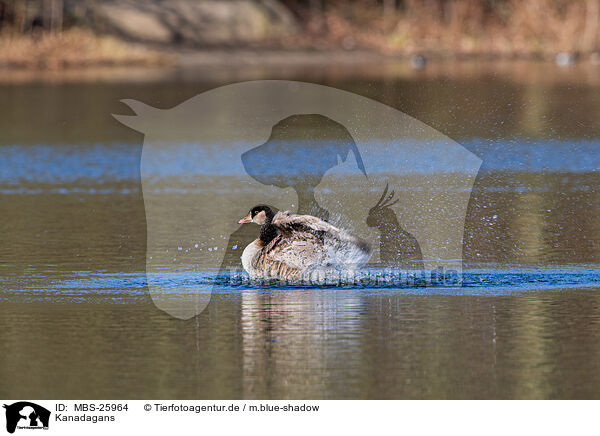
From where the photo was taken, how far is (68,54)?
44125mm

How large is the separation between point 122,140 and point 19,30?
23.2m

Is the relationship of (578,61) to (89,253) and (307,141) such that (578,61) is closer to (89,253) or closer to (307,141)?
(307,141)

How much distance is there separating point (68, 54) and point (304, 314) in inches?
1362

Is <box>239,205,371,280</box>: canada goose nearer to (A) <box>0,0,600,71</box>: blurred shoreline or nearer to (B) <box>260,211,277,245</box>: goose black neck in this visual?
(B) <box>260,211,277,245</box>: goose black neck

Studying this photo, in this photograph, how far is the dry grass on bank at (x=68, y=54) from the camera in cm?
4381

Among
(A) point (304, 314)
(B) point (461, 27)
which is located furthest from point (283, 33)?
(A) point (304, 314)

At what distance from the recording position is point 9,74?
4081 centimetres

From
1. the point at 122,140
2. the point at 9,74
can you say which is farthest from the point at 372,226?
the point at 9,74

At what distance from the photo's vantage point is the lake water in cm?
896

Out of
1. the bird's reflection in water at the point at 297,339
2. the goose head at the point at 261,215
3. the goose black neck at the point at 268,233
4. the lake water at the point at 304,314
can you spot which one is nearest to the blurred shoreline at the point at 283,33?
the lake water at the point at 304,314
